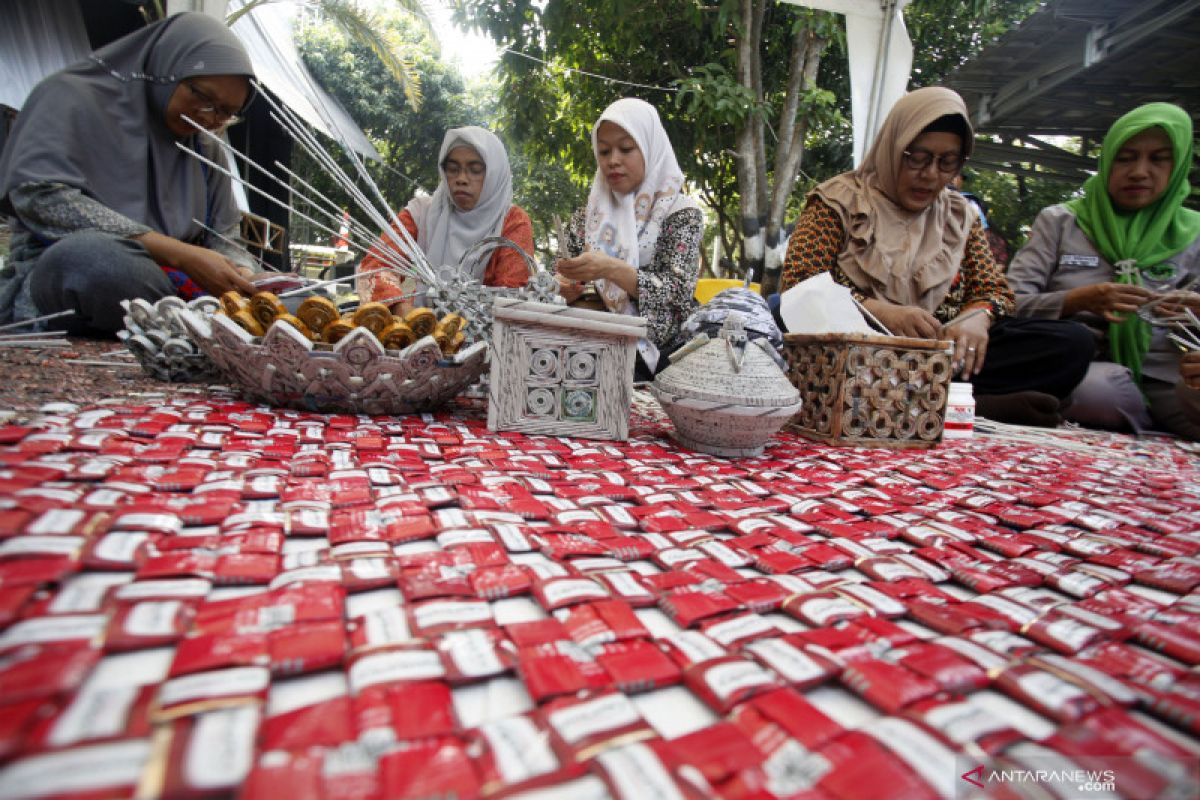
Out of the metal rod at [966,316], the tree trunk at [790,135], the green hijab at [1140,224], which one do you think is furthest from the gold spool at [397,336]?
the tree trunk at [790,135]

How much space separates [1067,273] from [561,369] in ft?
6.07

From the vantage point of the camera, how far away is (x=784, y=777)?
25 cm

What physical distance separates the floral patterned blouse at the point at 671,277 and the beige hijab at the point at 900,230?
378 millimetres

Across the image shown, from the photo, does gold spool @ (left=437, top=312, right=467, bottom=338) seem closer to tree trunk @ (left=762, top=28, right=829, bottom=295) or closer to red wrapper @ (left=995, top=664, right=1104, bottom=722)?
red wrapper @ (left=995, top=664, right=1104, bottom=722)

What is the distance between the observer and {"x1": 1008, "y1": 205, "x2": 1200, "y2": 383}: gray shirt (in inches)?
65.4

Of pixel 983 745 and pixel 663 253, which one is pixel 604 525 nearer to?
pixel 983 745

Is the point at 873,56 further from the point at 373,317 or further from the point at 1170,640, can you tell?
the point at 1170,640

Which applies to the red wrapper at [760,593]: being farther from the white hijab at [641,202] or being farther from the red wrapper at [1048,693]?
the white hijab at [641,202]

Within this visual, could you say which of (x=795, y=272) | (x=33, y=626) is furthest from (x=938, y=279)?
(x=33, y=626)

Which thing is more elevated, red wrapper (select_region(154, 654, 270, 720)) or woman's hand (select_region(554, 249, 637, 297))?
woman's hand (select_region(554, 249, 637, 297))

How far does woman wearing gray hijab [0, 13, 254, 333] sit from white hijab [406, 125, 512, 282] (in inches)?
25.0

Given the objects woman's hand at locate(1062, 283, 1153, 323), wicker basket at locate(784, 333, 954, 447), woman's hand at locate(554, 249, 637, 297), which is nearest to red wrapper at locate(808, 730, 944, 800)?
wicker basket at locate(784, 333, 954, 447)

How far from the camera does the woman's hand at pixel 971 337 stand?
1.34 metres

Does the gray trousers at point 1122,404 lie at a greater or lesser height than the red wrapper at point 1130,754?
lesser
